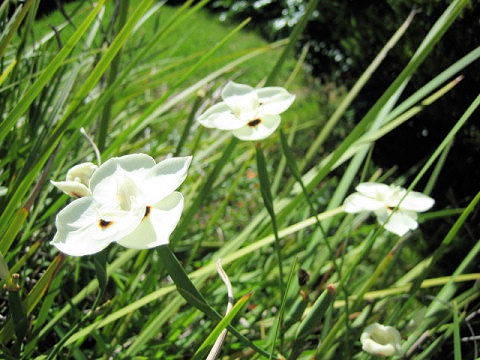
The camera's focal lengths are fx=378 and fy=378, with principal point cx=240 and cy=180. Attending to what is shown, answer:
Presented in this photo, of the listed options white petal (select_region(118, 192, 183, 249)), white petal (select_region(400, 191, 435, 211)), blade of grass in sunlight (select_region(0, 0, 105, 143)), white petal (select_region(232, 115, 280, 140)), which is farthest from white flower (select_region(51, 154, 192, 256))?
white petal (select_region(400, 191, 435, 211))

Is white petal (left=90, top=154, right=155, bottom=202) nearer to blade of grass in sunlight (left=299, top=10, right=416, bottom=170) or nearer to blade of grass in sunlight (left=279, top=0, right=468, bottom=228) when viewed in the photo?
blade of grass in sunlight (left=279, top=0, right=468, bottom=228)

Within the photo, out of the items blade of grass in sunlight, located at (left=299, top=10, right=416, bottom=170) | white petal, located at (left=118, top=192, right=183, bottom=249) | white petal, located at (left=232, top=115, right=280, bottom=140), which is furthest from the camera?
blade of grass in sunlight, located at (left=299, top=10, right=416, bottom=170)

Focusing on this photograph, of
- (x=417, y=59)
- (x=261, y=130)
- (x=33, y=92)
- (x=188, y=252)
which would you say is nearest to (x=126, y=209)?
(x=261, y=130)

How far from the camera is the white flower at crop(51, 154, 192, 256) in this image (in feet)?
1.08

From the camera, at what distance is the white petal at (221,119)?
18.6 inches

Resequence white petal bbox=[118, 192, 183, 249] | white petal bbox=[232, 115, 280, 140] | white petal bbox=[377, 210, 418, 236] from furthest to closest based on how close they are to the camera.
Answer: white petal bbox=[377, 210, 418, 236] → white petal bbox=[232, 115, 280, 140] → white petal bbox=[118, 192, 183, 249]

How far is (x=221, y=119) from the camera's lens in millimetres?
496

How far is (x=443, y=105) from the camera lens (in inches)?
53.4

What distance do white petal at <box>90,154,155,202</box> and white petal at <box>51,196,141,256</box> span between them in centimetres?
1

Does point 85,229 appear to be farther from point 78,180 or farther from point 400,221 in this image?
point 400,221

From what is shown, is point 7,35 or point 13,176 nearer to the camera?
point 7,35

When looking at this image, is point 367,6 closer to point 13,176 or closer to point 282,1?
point 282,1

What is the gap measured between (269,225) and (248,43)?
4469mm

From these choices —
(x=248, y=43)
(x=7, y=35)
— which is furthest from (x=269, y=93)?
(x=248, y=43)
